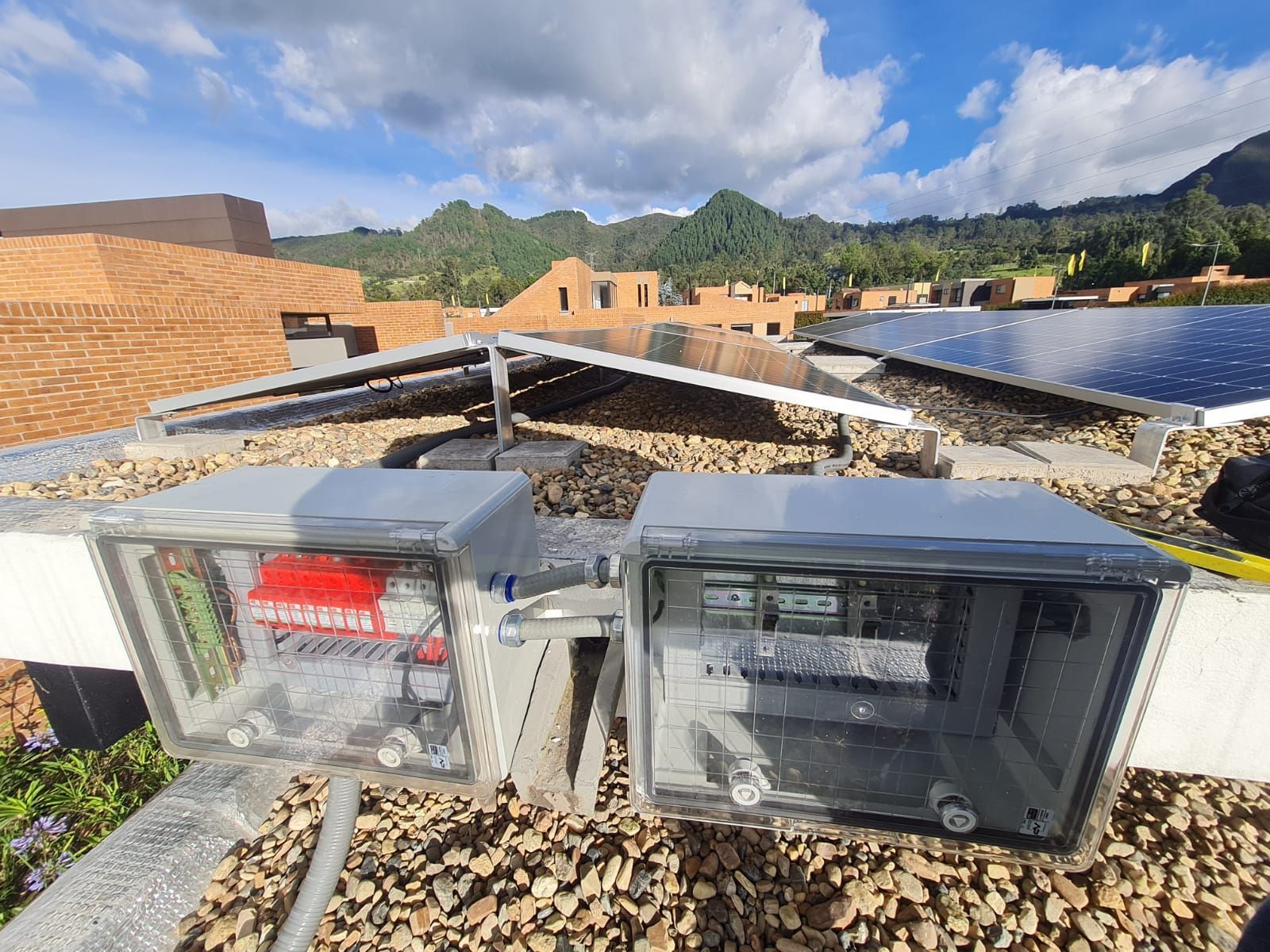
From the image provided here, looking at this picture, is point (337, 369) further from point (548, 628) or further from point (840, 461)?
point (840, 461)

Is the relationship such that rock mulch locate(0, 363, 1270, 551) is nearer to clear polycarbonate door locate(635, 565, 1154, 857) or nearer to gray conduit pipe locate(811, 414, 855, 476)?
gray conduit pipe locate(811, 414, 855, 476)

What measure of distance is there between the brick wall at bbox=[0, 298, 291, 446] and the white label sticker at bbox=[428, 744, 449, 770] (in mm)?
6266

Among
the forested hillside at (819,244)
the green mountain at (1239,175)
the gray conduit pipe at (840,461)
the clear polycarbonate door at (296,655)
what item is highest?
the green mountain at (1239,175)

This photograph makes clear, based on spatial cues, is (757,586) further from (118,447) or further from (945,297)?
(945,297)

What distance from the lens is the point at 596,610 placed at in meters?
1.95

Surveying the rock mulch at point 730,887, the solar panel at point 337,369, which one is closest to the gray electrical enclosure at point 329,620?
the rock mulch at point 730,887

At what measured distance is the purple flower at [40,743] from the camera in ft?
9.00

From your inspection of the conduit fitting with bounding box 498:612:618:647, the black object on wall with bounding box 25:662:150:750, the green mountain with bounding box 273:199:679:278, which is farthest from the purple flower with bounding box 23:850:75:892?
the green mountain with bounding box 273:199:679:278

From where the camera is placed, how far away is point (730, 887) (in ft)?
4.83

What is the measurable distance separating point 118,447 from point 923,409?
907 centimetres

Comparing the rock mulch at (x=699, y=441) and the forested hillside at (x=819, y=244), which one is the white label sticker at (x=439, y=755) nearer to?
the rock mulch at (x=699, y=441)

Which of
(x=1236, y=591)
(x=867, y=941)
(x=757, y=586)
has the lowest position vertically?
(x=867, y=941)

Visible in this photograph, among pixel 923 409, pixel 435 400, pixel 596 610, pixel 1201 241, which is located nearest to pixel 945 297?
pixel 1201 241

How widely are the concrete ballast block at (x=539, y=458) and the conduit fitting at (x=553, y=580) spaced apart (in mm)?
3015
